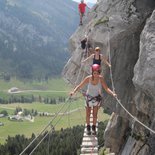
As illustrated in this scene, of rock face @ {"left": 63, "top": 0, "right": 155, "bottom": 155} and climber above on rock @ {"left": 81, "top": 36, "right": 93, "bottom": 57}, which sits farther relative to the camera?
climber above on rock @ {"left": 81, "top": 36, "right": 93, "bottom": 57}

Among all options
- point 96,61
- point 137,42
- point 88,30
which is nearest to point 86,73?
point 88,30

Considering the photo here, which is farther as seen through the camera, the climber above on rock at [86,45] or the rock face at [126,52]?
the climber above on rock at [86,45]

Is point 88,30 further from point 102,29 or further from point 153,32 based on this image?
point 153,32

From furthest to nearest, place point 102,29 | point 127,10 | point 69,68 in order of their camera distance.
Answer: point 69,68
point 102,29
point 127,10

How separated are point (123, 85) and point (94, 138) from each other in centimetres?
618

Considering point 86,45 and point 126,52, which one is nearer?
point 126,52

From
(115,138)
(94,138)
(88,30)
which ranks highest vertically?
(88,30)

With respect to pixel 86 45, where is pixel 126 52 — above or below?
below

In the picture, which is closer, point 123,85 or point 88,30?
point 123,85

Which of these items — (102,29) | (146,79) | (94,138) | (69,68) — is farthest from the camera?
(69,68)

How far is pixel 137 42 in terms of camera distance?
990 inches

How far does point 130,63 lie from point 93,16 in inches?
255

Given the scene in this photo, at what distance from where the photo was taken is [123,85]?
83.7 ft

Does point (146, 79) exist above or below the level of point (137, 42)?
below
